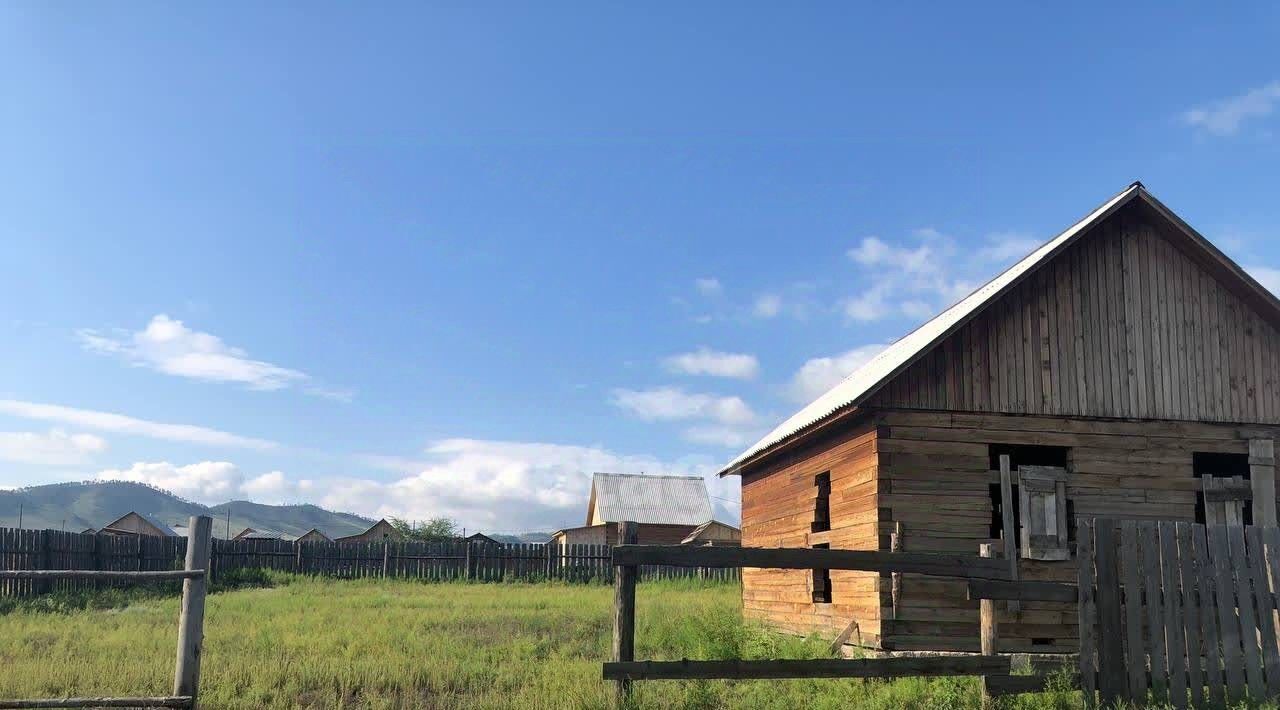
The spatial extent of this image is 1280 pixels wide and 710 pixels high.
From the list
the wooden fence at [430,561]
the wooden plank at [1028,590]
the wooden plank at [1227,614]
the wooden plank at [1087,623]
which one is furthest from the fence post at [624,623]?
the wooden fence at [430,561]

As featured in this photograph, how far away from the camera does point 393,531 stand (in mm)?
90438

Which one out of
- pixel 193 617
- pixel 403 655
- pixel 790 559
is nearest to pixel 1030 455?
pixel 790 559

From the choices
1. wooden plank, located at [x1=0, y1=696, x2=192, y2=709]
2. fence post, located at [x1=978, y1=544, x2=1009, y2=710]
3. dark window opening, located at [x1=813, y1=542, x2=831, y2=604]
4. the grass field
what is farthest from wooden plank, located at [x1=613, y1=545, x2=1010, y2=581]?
dark window opening, located at [x1=813, y1=542, x2=831, y2=604]

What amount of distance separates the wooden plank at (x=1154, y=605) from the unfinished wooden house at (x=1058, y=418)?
4231 mm

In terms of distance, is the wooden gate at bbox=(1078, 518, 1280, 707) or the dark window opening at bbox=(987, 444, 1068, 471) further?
the dark window opening at bbox=(987, 444, 1068, 471)

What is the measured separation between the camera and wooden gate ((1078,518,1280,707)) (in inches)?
396

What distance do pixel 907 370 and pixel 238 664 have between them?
390 inches

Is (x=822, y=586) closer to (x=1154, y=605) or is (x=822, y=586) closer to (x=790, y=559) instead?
(x=1154, y=605)

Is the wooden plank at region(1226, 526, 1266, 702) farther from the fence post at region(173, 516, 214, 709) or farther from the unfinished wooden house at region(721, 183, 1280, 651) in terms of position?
the fence post at region(173, 516, 214, 709)

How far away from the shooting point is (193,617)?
9930 mm

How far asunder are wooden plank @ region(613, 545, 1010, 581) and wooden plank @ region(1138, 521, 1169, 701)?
141 centimetres

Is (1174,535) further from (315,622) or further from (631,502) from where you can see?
(631,502)

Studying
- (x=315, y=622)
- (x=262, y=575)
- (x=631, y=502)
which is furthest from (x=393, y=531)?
(x=315, y=622)

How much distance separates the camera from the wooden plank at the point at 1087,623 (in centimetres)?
1003
